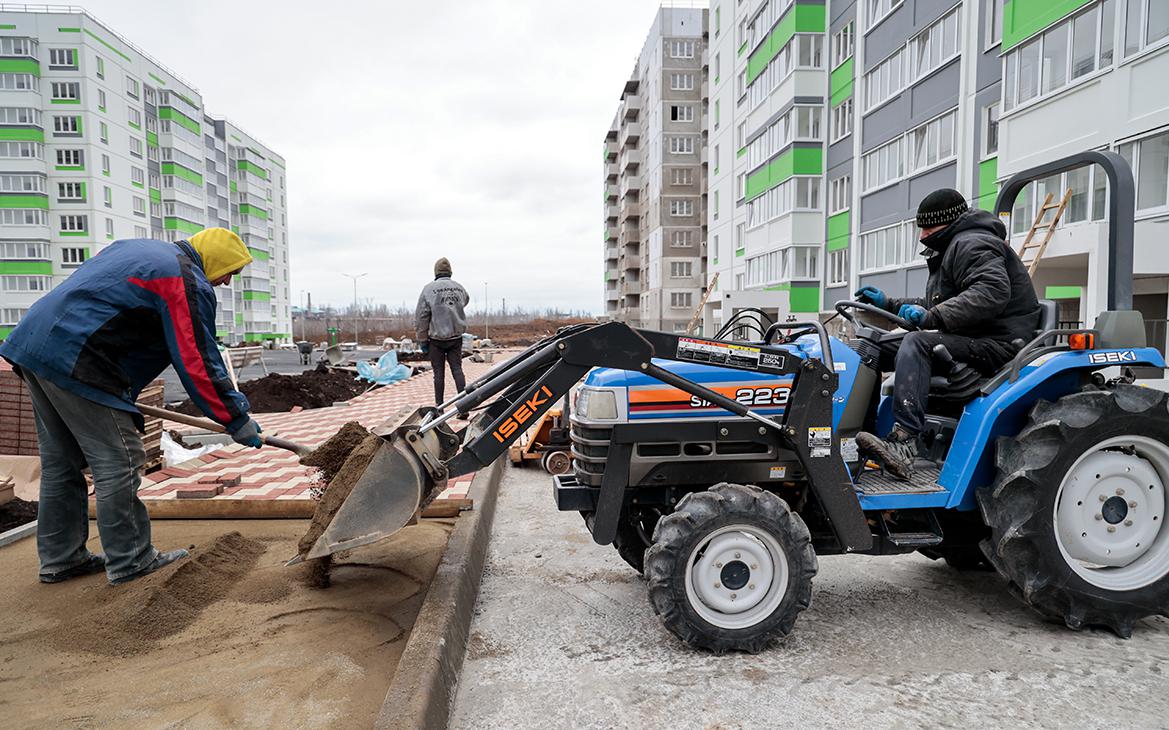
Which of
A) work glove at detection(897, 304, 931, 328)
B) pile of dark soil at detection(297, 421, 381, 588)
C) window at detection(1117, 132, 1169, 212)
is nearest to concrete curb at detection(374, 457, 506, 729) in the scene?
pile of dark soil at detection(297, 421, 381, 588)

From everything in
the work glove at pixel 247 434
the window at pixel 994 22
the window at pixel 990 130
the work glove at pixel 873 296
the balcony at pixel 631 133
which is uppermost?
the balcony at pixel 631 133

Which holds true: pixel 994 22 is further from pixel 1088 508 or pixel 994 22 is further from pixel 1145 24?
pixel 1088 508

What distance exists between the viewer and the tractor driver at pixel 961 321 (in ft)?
12.5

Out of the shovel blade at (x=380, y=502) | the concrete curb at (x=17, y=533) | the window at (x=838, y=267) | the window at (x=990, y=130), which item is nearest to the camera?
the shovel blade at (x=380, y=502)

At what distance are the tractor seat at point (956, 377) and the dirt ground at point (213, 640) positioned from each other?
3.03 meters

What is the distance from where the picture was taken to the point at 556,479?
394 cm

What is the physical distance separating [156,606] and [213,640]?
436mm

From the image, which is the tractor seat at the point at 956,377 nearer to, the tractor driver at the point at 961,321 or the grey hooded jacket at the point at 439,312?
the tractor driver at the point at 961,321

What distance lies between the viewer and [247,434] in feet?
13.8

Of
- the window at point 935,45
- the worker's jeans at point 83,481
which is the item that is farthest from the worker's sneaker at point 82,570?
the window at point 935,45

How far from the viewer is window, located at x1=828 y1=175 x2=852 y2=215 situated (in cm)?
2741

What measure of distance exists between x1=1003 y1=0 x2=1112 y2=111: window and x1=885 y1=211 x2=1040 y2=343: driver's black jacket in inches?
500

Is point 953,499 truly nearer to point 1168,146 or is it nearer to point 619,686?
point 619,686

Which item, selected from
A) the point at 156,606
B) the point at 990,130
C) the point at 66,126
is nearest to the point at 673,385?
the point at 156,606
